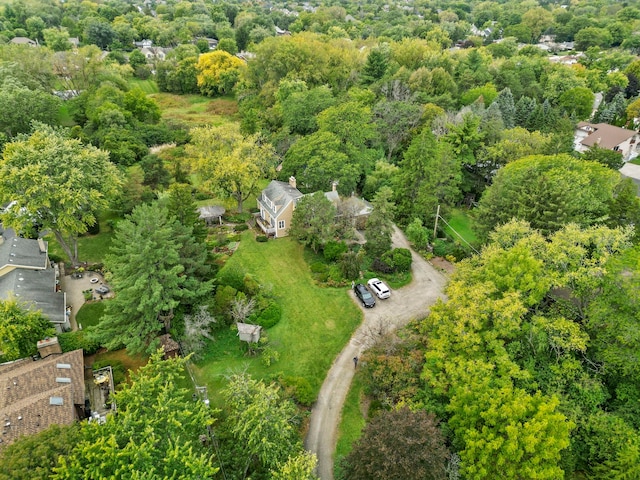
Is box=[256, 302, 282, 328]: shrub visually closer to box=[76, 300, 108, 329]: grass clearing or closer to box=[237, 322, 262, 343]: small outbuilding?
box=[237, 322, 262, 343]: small outbuilding

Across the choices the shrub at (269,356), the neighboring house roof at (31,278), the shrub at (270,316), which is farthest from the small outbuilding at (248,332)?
the neighboring house roof at (31,278)

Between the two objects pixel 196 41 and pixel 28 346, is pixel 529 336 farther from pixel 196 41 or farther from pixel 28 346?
pixel 196 41

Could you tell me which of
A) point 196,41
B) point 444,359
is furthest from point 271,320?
point 196,41

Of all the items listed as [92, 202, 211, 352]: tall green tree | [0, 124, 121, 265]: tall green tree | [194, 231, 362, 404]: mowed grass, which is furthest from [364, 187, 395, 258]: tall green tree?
[0, 124, 121, 265]: tall green tree

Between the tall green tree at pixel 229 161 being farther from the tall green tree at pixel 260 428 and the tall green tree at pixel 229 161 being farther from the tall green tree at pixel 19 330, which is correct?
the tall green tree at pixel 260 428

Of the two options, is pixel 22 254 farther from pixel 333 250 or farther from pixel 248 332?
pixel 333 250

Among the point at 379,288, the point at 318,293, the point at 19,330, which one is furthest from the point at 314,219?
the point at 19,330
